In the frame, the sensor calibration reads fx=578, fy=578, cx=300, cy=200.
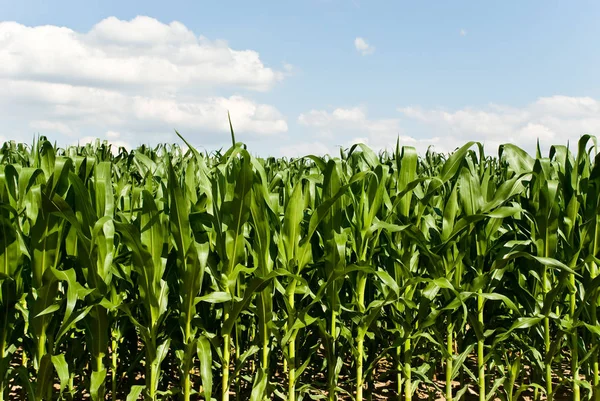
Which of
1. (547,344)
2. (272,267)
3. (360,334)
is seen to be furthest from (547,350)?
(272,267)

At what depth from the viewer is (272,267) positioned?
2.78m

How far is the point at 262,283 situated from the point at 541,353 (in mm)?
1953

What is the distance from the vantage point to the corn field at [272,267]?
2.53 m

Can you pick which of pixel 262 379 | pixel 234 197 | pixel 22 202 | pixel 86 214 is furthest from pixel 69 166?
pixel 262 379

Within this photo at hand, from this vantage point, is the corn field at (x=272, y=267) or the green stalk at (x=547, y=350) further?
the green stalk at (x=547, y=350)

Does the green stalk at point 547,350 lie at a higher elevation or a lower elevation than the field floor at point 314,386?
higher

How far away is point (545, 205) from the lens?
298 cm

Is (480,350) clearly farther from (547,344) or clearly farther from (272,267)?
(272,267)

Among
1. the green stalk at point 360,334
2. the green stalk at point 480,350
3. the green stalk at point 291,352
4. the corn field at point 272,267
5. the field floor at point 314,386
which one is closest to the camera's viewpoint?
the corn field at point 272,267

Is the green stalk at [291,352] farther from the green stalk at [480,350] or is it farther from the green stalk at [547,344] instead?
the green stalk at [547,344]

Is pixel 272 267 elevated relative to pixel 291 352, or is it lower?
elevated

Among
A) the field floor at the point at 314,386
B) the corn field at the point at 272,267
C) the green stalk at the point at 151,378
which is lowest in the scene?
the field floor at the point at 314,386

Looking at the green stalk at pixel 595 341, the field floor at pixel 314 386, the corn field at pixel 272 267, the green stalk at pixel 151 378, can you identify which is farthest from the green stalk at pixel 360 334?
the green stalk at pixel 595 341

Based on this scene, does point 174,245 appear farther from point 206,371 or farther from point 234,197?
point 206,371
